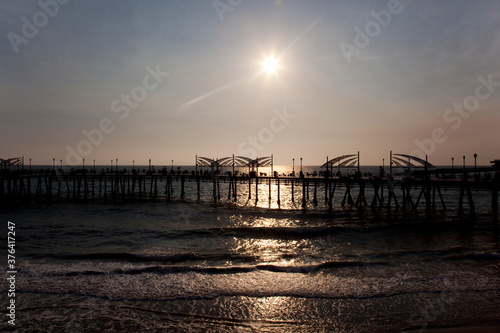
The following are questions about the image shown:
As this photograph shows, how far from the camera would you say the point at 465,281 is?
31.2ft

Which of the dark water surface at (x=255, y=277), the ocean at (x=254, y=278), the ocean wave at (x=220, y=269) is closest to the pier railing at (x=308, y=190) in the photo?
the ocean at (x=254, y=278)

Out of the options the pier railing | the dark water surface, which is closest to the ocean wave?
the dark water surface

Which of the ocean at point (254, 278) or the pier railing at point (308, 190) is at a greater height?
the pier railing at point (308, 190)

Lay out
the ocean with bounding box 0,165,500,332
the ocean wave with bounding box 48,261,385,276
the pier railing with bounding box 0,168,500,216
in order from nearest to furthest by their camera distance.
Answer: the ocean with bounding box 0,165,500,332
the ocean wave with bounding box 48,261,385,276
the pier railing with bounding box 0,168,500,216

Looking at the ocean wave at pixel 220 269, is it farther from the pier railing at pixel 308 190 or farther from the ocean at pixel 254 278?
the pier railing at pixel 308 190

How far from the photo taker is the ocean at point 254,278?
7.20 metres

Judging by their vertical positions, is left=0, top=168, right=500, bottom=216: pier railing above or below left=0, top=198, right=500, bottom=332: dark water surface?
above

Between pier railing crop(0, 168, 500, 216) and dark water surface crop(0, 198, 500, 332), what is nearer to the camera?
dark water surface crop(0, 198, 500, 332)

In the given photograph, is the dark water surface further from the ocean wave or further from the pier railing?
the pier railing

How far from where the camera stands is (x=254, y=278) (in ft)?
32.8

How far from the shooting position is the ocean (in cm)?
720

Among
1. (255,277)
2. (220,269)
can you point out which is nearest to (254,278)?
(255,277)

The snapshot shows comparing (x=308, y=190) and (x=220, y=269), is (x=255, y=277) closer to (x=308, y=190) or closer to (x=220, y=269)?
(x=220, y=269)

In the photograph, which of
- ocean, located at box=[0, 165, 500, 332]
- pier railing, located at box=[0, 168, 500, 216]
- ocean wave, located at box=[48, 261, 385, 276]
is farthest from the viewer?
pier railing, located at box=[0, 168, 500, 216]
